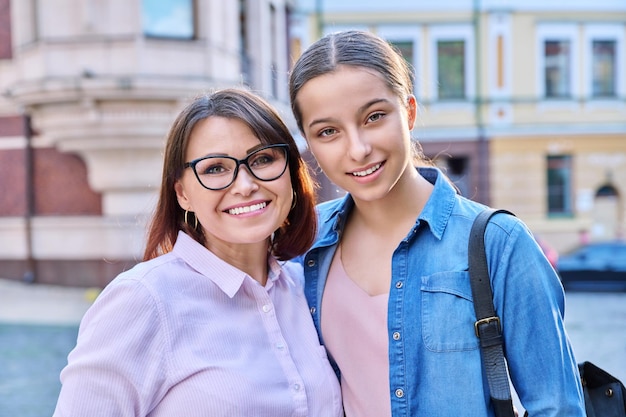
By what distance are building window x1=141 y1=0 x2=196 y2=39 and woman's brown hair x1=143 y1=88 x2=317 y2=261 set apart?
9.16 metres

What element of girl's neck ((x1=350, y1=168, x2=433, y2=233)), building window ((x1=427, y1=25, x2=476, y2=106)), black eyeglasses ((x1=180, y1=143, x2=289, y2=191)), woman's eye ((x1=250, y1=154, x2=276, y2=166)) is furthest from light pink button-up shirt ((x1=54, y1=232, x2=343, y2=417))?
building window ((x1=427, y1=25, x2=476, y2=106))

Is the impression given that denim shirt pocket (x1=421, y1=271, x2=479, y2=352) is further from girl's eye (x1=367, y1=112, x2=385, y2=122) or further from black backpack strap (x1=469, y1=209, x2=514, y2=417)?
girl's eye (x1=367, y1=112, x2=385, y2=122)

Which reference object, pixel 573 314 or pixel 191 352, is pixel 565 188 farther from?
pixel 191 352

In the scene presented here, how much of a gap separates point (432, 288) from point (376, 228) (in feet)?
1.20

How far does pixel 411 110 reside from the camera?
2.23 metres

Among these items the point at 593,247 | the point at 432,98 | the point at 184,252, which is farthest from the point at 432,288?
the point at 432,98

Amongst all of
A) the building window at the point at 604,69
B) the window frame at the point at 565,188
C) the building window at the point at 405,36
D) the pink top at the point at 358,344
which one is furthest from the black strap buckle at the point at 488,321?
the building window at the point at 604,69

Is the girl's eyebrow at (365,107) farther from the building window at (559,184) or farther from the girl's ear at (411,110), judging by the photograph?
the building window at (559,184)

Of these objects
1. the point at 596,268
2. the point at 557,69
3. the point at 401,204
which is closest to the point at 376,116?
the point at 401,204

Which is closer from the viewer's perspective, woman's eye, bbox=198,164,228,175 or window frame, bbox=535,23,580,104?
woman's eye, bbox=198,164,228,175

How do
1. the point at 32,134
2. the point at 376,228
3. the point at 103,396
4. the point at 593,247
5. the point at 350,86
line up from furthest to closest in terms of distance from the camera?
the point at 593,247 < the point at 32,134 < the point at 376,228 < the point at 350,86 < the point at 103,396

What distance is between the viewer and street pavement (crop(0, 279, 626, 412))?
28.3 ft

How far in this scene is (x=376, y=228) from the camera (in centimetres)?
232

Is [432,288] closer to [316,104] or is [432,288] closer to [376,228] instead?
[376,228]
